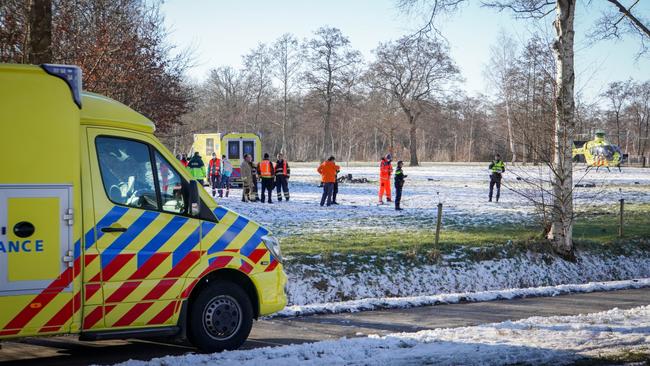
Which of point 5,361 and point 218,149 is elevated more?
point 218,149

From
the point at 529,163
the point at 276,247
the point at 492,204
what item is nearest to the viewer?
the point at 276,247

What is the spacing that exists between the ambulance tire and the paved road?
44 cm

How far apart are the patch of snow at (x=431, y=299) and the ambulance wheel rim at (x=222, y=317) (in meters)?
2.24

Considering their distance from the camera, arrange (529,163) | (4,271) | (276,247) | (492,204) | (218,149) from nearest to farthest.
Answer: (4,271)
(276,247)
(529,163)
(492,204)
(218,149)

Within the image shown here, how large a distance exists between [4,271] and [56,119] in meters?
1.42

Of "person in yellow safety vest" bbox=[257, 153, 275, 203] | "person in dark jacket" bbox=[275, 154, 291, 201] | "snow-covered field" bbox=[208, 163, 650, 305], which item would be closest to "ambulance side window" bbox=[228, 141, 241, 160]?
"snow-covered field" bbox=[208, 163, 650, 305]

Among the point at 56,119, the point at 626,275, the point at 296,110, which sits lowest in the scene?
the point at 626,275

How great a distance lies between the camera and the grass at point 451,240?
14.7m

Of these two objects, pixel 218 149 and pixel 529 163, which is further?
pixel 218 149

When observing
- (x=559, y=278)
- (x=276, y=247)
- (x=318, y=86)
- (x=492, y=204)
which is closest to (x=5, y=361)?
(x=276, y=247)

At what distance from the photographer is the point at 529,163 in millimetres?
16672

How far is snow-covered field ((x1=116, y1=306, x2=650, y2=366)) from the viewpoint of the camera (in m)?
6.57

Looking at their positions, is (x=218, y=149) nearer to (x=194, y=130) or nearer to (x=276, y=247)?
(x=276, y=247)

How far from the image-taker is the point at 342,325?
29.3ft
